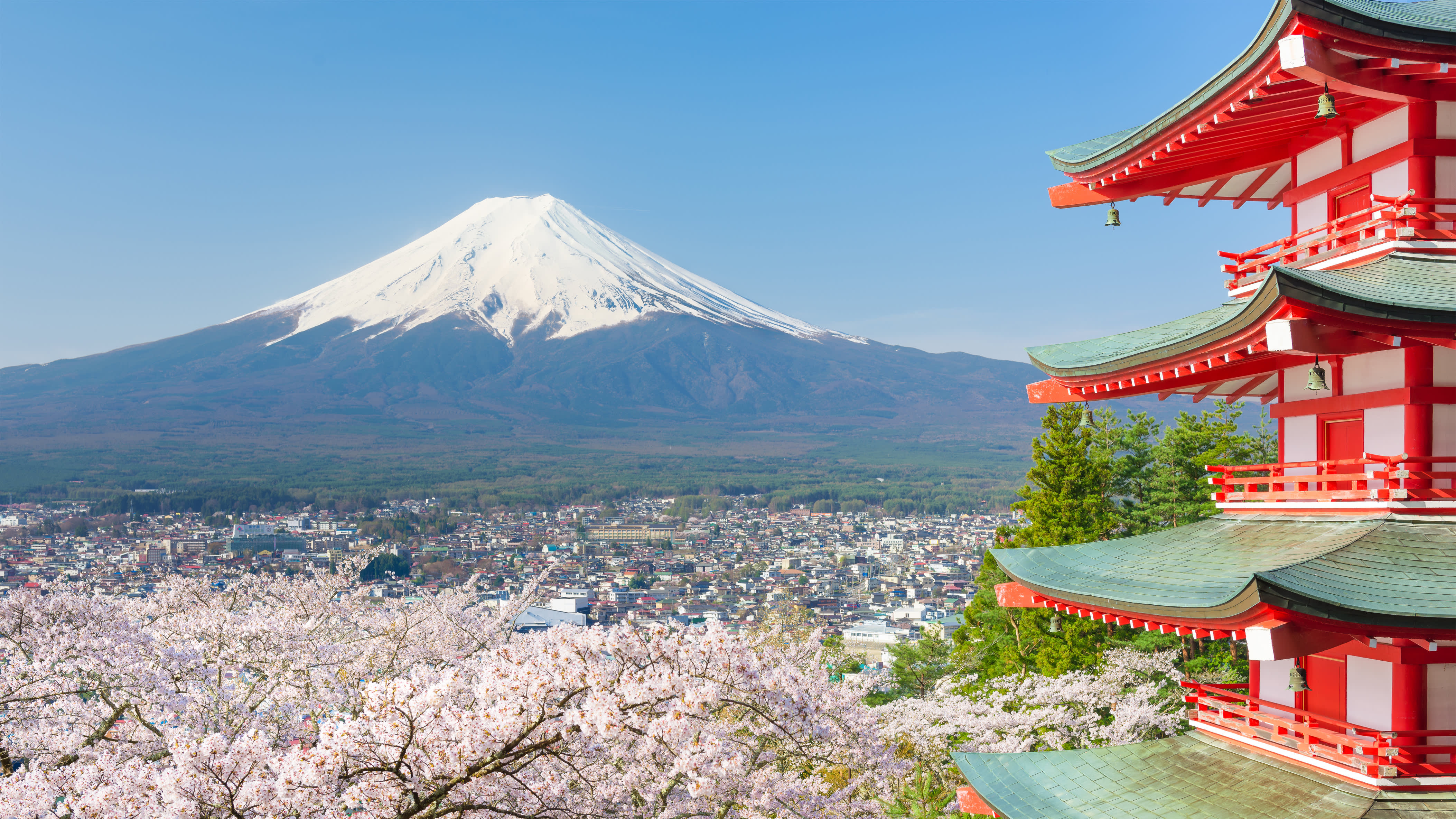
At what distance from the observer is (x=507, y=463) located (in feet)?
368

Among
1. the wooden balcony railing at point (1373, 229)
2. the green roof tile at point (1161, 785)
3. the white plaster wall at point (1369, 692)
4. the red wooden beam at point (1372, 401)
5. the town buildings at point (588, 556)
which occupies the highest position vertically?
the wooden balcony railing at point (1373, 229)

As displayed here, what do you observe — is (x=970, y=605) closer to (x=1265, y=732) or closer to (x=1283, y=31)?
(x=1265, y=732)

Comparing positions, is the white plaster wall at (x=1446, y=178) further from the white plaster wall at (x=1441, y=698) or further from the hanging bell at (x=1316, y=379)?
the white plaster wall at (x=1441, y=698)

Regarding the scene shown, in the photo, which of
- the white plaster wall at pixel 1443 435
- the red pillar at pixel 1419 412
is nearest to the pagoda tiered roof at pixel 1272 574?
the white plaster wall at pixel 1443 435

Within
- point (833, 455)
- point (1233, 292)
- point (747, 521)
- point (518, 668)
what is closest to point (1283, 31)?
point (1233, 292)

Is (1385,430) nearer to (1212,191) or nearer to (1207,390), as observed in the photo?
(1207,390)

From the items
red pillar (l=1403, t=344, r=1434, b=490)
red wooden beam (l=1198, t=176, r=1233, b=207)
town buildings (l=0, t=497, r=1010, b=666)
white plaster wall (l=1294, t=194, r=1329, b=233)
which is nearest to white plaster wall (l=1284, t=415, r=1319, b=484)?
red pillar (l=1403, t=344, r=1434, b=490)

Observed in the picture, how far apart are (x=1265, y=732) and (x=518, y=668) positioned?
5.13 metres

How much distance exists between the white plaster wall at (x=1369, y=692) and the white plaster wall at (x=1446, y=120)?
3.08m

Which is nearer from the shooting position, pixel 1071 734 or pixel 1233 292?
pixel 1233 292

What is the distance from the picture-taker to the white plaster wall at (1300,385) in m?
6.95

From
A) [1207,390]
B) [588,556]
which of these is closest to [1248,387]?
[1207,390]

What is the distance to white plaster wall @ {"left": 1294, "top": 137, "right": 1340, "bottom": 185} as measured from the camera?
719cm

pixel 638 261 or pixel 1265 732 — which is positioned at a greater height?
pixel 638 261
